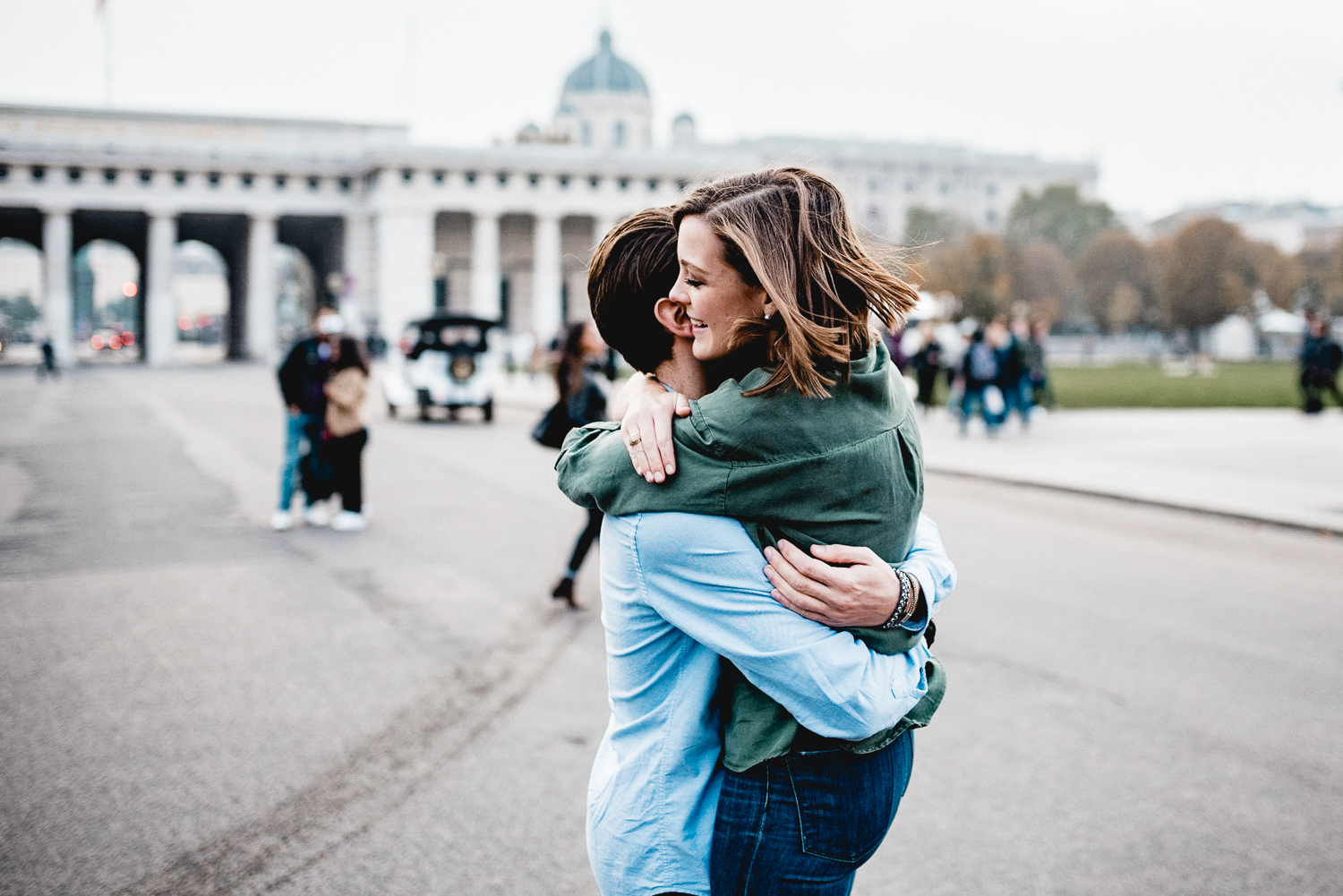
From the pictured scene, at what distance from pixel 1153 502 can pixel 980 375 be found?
7720 mm

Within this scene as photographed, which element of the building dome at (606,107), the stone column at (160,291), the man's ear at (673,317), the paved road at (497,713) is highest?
the building dome at (606,107)

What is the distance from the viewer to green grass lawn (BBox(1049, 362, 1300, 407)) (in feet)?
89.7

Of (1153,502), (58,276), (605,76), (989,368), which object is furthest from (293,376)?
(605,76)

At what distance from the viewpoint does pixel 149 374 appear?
48.0 metres

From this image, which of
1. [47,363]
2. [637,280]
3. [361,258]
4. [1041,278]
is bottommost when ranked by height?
[47,363]

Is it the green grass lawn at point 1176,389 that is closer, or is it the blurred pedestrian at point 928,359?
the blurred pedestrian at point 928,359

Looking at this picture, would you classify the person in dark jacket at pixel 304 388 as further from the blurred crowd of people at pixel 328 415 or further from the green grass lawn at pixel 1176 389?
the green grass lawn at pixel 1176 389

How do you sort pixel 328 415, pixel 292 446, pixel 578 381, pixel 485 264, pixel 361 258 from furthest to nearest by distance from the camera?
pixel 361 258
pixel 485 264
pixel 292 446
pixel 328 415
pixel 578 381

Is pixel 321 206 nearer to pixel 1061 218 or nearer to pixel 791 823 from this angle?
pixel 1061 218

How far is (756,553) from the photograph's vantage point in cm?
160

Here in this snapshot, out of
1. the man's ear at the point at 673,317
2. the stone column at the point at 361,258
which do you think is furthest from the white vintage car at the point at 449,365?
the stone column at the point at 361,258

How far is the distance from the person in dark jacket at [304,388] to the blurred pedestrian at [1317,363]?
1890 centimetres

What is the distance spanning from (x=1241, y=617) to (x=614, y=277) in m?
6.52

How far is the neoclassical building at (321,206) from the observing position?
66438mm
